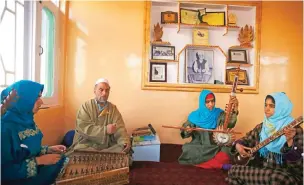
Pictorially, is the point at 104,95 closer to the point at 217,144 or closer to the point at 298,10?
the point at 217,144

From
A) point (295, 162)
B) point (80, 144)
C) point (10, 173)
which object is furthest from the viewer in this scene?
point (80, 144)

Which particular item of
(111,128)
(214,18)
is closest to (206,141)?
(111,128)

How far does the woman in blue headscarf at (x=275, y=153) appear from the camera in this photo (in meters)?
1.98

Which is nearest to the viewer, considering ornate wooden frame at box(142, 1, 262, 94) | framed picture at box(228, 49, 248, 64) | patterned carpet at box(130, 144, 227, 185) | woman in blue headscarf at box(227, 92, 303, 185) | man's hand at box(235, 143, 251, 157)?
woman in blue headscarf at box(227, 92, 303, 185)

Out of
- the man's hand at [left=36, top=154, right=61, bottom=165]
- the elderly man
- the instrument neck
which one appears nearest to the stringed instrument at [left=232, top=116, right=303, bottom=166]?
the instrument neck

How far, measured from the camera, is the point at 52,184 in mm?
1706

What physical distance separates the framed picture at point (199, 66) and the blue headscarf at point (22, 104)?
7.33ft

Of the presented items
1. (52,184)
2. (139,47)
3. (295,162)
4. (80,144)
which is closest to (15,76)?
(80,144)

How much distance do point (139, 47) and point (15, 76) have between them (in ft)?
5.09

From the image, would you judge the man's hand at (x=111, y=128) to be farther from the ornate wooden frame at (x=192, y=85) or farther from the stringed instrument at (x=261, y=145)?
the stringed instrument at (x=261, y=145)

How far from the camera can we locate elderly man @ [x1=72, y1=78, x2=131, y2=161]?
264 centimetres

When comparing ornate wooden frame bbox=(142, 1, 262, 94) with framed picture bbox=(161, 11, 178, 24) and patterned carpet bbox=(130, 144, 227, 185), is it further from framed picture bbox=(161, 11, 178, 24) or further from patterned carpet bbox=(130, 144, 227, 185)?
patterned carpet bbox=(130, 144, 227, 185)

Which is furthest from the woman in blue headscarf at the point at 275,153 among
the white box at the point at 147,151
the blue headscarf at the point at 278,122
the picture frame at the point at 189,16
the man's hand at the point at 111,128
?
the picture frame at the point at 189,16

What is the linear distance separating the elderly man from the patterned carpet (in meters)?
0.30
